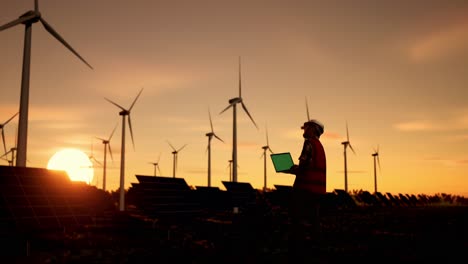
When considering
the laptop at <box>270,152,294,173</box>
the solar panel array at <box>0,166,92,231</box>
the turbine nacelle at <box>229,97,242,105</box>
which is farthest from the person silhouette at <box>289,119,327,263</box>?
the turbine nacelle at <box>229,97,242,105</box>

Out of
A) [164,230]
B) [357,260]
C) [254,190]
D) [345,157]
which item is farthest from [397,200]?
[357,260]

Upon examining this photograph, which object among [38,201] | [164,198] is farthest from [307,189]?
[164,198]

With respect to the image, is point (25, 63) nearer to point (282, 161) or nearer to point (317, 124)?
point (282, 161)

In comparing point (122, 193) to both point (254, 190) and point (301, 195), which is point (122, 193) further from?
point (301, 195)

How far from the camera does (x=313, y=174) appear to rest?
9.22 meters

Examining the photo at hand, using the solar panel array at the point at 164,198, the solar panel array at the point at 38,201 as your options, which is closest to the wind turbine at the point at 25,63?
the solar panel array at the point at 164,198

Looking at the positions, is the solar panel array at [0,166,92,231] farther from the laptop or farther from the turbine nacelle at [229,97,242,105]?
the turbine nacelle at [229,97,242,105]

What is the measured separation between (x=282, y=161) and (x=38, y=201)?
6.13 meters

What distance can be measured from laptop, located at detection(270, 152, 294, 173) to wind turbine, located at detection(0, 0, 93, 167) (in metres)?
15.2

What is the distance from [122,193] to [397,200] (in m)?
40.7

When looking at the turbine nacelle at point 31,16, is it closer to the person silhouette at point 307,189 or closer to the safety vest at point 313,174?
the person silhouette at point 307,189

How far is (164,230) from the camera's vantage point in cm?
1786

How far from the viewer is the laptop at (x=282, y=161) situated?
9.41 meters

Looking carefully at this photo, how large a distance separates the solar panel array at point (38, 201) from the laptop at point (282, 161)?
5.41 m
